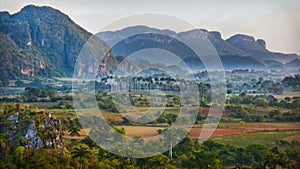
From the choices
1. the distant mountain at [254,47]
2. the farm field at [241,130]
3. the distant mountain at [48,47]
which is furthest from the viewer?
the distant mountain at [254,47]

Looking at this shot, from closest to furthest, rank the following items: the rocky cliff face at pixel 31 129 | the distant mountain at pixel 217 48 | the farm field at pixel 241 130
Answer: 1. the rocky cliff face at pixel 31 129
2. the farm field at pixel 241 130
3. the distant mountain at pixel 217 48

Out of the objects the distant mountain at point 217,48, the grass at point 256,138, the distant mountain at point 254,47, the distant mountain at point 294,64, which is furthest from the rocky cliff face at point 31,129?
the distant mountain at point 254,47

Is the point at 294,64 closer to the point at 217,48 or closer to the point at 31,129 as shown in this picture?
the point at 217,48

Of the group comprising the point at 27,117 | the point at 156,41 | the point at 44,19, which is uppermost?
the point at 44,19

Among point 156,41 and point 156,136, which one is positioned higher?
point 156,41

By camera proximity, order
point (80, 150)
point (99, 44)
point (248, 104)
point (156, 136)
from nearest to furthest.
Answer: point (80, 150), point (156, 136), point (248, 104), point (99, 44)

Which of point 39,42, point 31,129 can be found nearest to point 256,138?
point 31,129

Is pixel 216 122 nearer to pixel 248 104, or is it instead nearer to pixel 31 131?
pixel 248 104

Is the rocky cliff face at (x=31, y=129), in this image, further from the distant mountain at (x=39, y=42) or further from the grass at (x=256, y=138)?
the distant mountain at (x=39, y=42)

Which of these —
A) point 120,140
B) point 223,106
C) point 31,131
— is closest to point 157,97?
point 223,106
